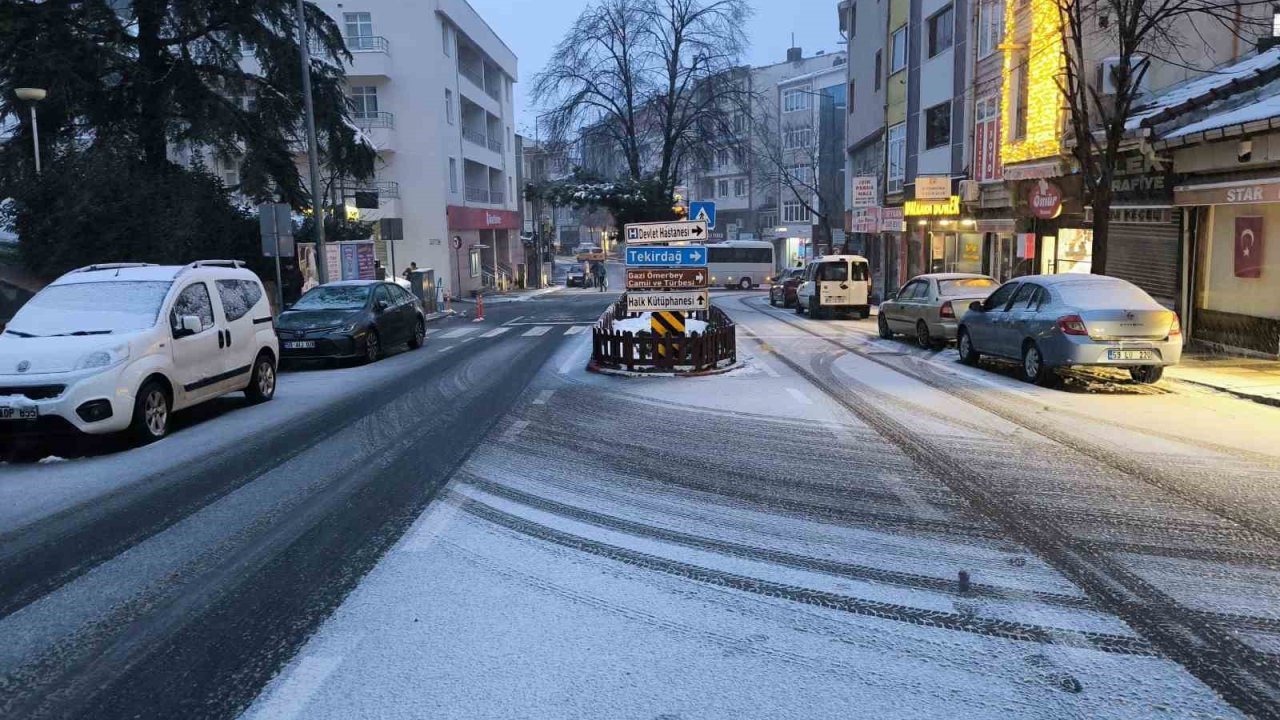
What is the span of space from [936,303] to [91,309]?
1465 centimetres

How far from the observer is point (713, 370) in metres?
15.3

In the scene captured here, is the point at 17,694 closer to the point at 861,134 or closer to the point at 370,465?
the point at 370,465

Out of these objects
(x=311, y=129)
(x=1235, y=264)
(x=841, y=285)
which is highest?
(x=311, y=129)

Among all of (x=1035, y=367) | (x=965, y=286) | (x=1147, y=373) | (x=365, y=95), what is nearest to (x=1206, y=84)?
(x=965, y=286)

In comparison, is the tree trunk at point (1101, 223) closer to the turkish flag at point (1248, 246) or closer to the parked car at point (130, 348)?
the turkish flag at point (1248, 246)

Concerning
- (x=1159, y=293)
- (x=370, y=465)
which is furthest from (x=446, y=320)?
(x=370, y=465)

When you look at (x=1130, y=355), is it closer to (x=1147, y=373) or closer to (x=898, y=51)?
(x=1147, y=373)

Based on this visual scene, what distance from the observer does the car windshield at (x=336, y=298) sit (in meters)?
18.3

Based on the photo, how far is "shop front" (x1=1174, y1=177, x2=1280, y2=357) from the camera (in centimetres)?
1534

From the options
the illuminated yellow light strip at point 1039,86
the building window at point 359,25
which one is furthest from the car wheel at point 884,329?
the building window at point 359,25

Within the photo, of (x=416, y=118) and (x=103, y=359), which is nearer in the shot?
(x=103, y=359)

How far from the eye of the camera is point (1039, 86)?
2425 centimetres

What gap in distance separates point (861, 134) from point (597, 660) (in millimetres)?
45021

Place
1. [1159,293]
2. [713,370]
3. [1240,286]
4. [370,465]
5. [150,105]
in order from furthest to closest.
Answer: [150,105], [1159,293], [1240,286], [713,370], [370,465]
